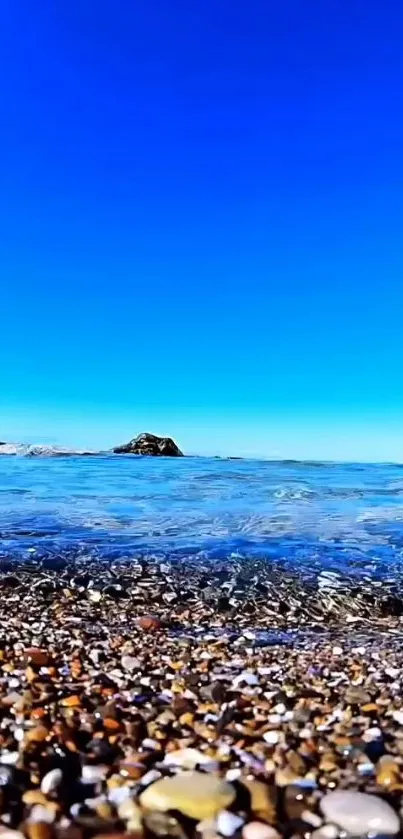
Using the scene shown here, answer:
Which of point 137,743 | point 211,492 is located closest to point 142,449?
point 211,492

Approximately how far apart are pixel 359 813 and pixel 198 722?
1038 mm

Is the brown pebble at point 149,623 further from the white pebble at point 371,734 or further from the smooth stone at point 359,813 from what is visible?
the smooth stone at point 359,813

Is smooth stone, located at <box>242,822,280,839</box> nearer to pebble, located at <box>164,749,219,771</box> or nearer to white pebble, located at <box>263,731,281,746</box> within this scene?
pebble, located at <box>164,749,219,771</box>

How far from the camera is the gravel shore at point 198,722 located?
231 cm

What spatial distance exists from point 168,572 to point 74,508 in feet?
17.5

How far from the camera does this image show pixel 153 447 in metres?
36.2

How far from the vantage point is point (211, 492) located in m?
16.4

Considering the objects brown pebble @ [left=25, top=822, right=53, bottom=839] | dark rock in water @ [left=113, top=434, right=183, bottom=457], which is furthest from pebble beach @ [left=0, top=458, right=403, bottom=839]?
dark rock in water @ [left=113, top=434, right=183, bottom=457]

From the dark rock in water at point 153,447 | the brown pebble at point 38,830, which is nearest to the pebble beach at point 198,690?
the brown pebble at point 38,830

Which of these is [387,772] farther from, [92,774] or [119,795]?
[92,774]

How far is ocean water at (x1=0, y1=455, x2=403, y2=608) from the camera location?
25.0ft

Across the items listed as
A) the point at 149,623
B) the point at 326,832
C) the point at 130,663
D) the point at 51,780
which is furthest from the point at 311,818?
the point at 149,623

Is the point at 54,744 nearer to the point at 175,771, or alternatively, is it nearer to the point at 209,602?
the point at 175,771

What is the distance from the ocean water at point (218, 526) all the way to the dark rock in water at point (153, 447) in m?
18.1
